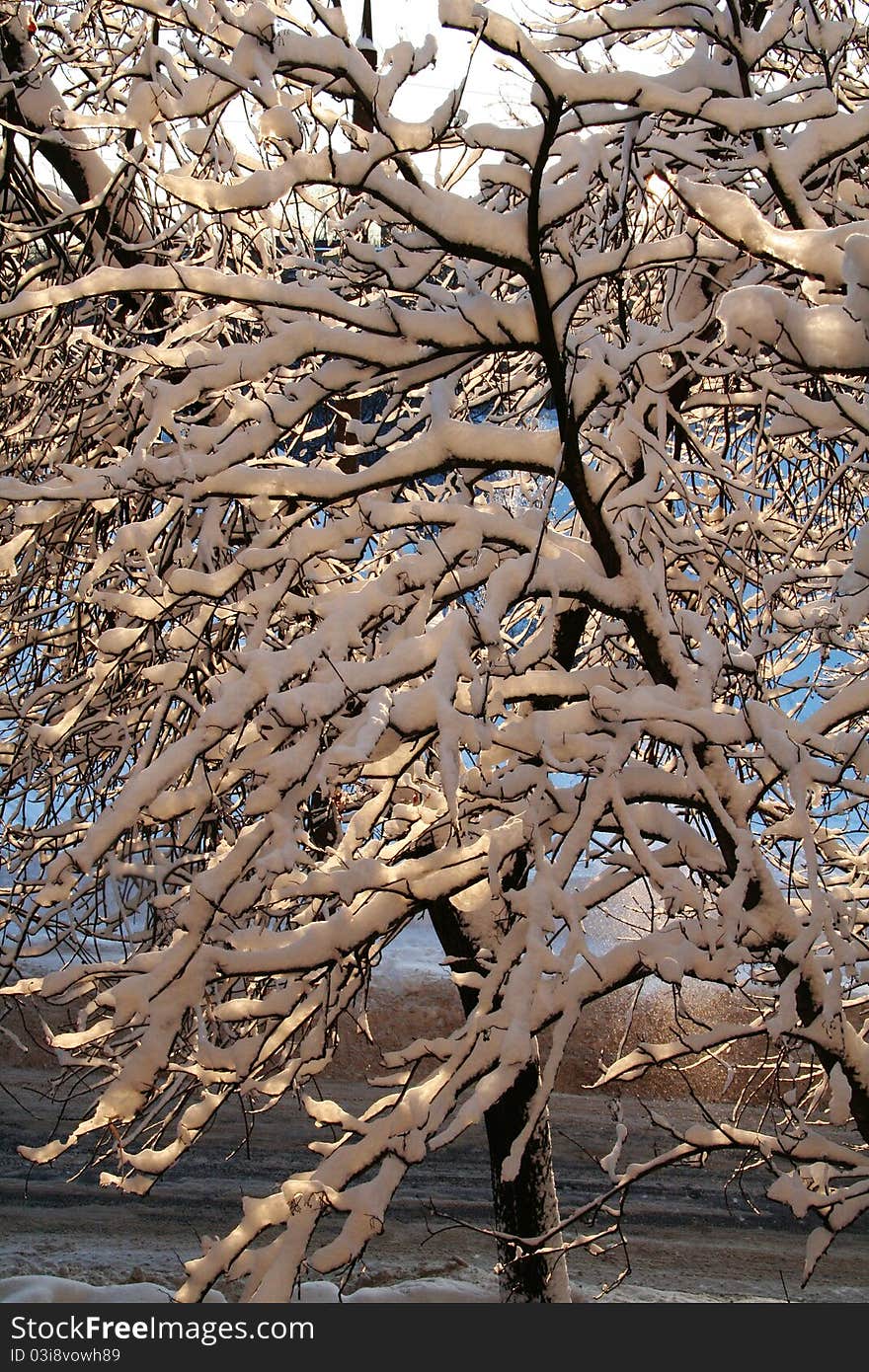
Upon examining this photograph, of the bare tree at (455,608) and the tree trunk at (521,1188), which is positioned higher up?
the bare tree at (455,608)

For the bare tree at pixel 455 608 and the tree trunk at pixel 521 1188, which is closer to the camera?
the bare tree at pixel 455 608

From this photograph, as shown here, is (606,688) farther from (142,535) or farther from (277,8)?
(277,8)

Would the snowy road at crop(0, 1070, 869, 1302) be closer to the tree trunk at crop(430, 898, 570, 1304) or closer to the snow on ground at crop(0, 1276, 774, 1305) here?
the snow on ground at crop(0, 1276, 774, 1305)

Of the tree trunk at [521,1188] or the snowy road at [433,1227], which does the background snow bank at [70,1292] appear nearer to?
the snowy road at [433,1227]

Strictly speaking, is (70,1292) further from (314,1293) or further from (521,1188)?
(521,1188)

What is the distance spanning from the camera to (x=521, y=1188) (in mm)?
5285

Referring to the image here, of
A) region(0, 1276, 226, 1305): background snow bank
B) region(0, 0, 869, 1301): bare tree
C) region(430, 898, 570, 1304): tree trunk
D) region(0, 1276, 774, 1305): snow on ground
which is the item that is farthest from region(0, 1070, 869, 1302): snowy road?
region(0, 0, 869, 1301): bare tree

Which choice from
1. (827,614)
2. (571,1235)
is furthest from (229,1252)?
(571,1235)

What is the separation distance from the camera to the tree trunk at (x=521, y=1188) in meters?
5.16

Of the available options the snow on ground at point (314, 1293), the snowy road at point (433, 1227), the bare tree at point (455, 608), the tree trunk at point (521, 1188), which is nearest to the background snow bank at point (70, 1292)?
the snow on ground at point (314, 1293)

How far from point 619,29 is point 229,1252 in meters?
3.35

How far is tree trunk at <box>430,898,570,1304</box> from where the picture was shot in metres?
5.16

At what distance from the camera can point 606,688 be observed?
3311mm

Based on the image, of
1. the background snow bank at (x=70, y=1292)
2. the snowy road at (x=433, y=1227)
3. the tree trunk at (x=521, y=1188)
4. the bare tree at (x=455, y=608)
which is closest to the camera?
the bare tree at (x=455, y=608)
